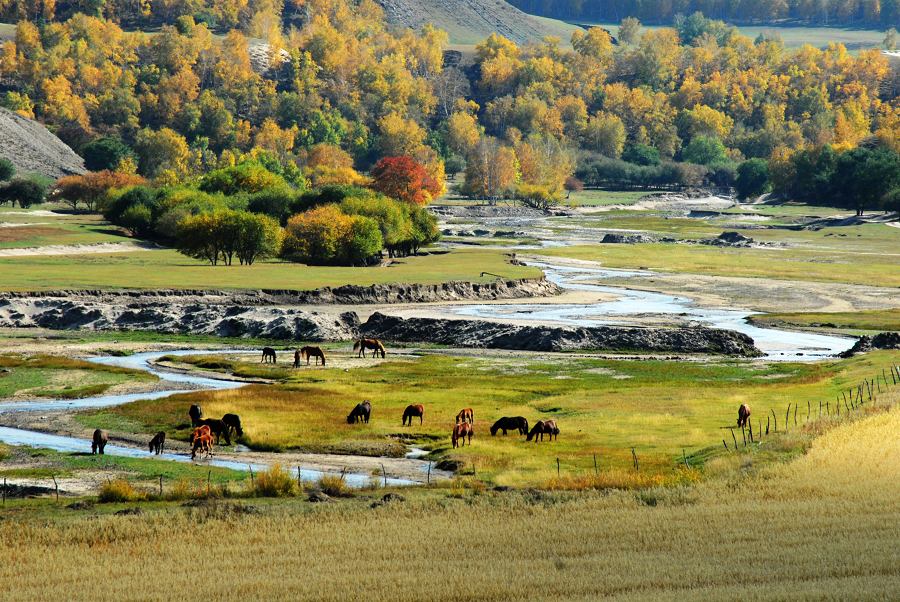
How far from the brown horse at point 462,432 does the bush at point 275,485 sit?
1023cm

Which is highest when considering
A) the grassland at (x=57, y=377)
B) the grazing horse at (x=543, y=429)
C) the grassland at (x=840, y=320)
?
the grazing horse at (x=543, y=429)

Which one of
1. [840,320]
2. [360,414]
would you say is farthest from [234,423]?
[840,320]

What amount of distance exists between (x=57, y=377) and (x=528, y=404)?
24.6 meters

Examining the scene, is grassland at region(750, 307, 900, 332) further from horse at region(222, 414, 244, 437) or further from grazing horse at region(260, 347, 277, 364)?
Answer: horse at region(222, 414, 244, 437)

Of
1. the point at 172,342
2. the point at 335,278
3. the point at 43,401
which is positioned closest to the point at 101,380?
the point at 43,401

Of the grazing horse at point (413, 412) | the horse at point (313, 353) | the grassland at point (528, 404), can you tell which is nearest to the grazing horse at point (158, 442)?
the grassland at point (528, 404)

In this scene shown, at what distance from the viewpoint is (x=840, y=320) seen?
4045 inches

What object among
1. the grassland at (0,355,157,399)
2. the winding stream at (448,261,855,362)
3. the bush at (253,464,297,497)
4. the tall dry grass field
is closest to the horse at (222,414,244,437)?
the bush at (253,464,297,497)

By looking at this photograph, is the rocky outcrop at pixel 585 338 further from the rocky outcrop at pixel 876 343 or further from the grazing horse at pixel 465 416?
the grazing horse at pixel 465 416

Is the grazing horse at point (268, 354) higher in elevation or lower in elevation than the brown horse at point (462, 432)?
lower

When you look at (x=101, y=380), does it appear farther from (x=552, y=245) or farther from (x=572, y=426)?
(x=552, y=245)

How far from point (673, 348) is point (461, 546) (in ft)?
183

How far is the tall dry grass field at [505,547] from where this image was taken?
101ft

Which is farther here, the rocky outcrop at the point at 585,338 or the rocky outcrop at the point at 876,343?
the rocky outcrop at the point at 585,338
